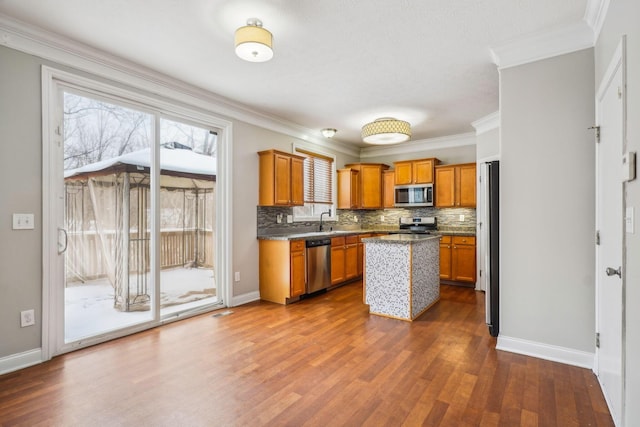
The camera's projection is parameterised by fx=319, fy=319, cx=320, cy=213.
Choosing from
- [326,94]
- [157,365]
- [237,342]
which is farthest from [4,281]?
[326,94]

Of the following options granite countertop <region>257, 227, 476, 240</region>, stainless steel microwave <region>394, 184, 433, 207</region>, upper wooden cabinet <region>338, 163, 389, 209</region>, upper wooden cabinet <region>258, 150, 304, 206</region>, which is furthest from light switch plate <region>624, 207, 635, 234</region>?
upper wooden cabinet <region>338, 163, 389, 209</region>

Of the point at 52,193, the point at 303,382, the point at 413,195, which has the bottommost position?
the point at 303,382

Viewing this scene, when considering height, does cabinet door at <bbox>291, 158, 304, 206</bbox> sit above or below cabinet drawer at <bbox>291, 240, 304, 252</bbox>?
above

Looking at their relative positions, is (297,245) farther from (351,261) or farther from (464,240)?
(464,240)

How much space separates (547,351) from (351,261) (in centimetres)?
338

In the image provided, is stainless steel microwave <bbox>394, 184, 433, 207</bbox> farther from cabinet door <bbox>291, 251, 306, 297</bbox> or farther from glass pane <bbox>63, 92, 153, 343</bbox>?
glass pane <bbox>63, 92, 153, 343</bbox>

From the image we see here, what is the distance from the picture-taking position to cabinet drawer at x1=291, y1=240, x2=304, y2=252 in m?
4.51

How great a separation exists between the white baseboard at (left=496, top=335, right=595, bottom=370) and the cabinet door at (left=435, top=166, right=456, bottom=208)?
3.36 metres

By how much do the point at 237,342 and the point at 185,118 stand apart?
8.76 feet

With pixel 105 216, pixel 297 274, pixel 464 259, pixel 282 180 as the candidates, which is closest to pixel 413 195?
pixel 464 259

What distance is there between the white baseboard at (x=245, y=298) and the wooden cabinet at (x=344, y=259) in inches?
50.5

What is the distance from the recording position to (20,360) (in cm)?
255

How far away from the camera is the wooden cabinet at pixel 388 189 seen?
6668mm

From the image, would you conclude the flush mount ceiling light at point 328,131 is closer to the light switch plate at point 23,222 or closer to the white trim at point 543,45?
the white trim at point 543,45
